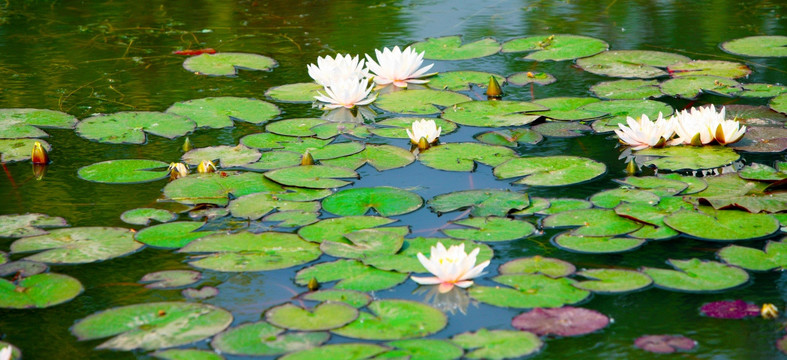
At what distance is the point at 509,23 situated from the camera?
610cm

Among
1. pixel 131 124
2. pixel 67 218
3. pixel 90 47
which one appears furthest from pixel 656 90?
pixel 90 47

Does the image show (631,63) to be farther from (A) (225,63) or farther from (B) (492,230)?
(A) (225,63)

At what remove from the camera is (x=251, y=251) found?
299 centimetres

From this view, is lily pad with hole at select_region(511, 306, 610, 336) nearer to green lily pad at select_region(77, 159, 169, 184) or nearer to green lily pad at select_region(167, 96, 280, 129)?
green lily pad at select_region(77, 159, 169, 184)

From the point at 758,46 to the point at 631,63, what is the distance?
2.99ft

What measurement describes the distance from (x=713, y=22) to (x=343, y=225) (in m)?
3.87

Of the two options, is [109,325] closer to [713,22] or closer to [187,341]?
[187,341]

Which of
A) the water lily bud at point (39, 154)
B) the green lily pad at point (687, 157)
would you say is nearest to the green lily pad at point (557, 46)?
the green lily pad at point (687, 157)

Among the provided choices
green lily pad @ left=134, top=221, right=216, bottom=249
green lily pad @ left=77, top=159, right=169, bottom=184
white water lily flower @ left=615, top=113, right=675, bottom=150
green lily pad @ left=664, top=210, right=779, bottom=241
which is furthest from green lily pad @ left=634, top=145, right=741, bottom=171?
green lily pad @ left=77, top=159, right=169, bottom=184

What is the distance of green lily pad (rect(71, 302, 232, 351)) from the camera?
2.46 m

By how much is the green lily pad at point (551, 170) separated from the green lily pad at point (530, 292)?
855mm

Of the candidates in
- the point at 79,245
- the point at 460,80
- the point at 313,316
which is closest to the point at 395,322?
the point at 313,316

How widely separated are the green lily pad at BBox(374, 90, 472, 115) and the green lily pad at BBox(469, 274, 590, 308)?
1859mm

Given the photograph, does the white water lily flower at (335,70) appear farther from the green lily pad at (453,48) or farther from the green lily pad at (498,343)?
the green lily pad at (498,343)
